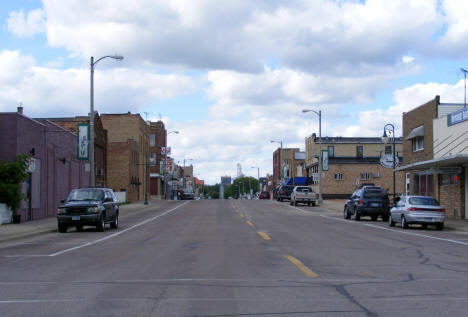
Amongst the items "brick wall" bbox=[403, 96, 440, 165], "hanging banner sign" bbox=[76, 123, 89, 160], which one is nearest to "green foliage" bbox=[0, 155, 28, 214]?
"hanging banner sign" bbox=[76, 123, 89, 160]

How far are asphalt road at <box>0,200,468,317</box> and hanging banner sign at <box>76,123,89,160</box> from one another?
17.1 metres

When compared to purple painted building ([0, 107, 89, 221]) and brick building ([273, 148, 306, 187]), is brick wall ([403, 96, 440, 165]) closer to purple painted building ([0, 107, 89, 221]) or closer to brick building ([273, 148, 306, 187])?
purple painted building ([0, 107, 89, 221])

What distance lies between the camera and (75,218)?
2220cm

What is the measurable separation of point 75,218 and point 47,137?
38.5 ft

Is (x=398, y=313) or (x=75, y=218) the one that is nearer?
(x=398, y=313)

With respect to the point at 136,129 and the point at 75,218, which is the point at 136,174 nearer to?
the point at 136,129

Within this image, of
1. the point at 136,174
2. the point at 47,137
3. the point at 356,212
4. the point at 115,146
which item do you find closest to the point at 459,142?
the point at 356,212

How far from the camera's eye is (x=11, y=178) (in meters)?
25.3

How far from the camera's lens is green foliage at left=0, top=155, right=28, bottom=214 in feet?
82.0

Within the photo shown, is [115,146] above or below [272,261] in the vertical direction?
above

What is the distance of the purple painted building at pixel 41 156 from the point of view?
1071 inches

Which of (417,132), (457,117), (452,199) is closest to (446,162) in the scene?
(457,117)

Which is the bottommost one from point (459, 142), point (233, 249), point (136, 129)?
point (233, 249)

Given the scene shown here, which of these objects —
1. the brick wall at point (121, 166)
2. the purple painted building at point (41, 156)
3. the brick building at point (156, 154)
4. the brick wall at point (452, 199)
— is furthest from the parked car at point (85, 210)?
the brick building at point (156, 154)
